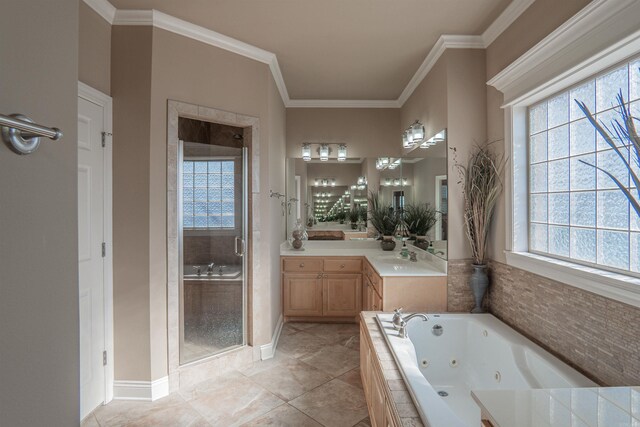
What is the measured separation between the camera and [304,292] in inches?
158

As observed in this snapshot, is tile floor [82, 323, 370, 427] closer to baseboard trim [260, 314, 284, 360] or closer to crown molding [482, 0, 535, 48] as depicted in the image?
baseboard trim [260, 314, 284, 360]

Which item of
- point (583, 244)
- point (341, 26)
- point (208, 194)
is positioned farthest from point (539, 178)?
point (208, 194)

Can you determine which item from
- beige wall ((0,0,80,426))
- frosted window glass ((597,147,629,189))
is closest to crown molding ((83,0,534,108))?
frosted window glass ((597,147,629,189))

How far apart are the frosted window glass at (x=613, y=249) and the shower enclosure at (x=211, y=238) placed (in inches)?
98.8

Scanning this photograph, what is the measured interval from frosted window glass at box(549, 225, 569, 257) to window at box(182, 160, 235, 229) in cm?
241

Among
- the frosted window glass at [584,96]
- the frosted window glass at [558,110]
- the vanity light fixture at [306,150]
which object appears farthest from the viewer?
the vanity light fixture at [306,150]

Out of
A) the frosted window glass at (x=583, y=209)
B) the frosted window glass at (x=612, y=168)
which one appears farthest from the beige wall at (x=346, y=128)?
the frosted window glass at (x=612, y=168)

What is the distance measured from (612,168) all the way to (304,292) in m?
3.09

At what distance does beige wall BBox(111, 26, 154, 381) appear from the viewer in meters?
2.42

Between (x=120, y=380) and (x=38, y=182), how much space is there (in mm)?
2251

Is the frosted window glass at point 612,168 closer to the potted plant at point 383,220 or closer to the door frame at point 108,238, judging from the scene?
the potted plant at point 383,220

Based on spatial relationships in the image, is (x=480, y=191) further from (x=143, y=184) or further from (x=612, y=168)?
(x=143, y=184)

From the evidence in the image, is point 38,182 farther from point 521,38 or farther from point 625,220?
point 521,38

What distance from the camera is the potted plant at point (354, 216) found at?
4480 mm
